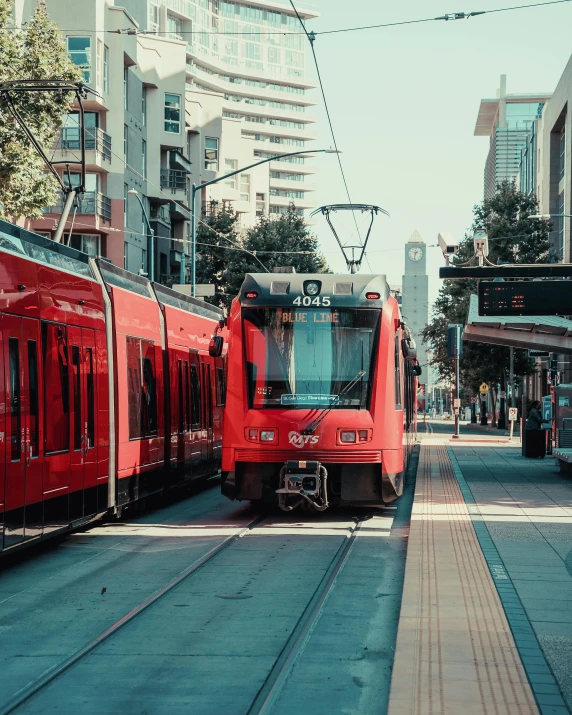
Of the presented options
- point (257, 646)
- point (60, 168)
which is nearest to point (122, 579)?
point (257, 646)

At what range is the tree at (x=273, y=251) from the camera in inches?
2188

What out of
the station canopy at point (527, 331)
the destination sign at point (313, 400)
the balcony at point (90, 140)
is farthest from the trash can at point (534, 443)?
the balcony at point (90, 140)

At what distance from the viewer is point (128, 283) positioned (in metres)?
16.6

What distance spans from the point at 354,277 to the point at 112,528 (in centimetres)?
476

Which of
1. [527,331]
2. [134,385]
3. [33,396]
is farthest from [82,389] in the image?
[527,331]

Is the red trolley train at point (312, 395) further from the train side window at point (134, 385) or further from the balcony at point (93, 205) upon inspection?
the balcony at point (93, 205)

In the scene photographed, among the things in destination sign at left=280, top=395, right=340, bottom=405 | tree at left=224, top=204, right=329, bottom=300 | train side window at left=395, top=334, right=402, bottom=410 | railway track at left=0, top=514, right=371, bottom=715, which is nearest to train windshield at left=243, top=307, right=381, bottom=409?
destination sign at left=280, top=395, right=340, bottom=405

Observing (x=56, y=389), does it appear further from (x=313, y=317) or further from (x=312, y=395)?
(x=313, y=317)

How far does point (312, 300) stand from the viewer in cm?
1650

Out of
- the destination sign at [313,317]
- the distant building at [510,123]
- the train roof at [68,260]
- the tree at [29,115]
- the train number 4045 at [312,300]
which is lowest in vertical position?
the destination sign at [313,317]

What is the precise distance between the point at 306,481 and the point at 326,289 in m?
2.69

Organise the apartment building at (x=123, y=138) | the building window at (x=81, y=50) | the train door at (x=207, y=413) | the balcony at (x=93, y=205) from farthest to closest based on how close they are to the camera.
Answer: the balcony at (x=93, y=205) → the apartment building at (x=123, y=138) → the building window at (x=81, y=50) → the train door at (x=207, y=413)

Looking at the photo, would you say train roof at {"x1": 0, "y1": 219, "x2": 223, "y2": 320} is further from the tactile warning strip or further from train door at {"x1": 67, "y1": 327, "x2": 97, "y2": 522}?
the tactile warning strip

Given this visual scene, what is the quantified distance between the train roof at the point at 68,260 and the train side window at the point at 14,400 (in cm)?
93
